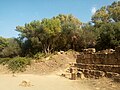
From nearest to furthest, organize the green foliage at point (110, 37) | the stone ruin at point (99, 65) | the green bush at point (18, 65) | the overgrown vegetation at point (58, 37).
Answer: the stone ruin at point (99, 65) < the green bush at point (18, 65) < the green foliage at point (110, 37) < the overgrown vegetation at point (58, 37)

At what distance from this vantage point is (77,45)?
40844 millimetres

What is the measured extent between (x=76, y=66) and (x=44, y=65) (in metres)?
4.95

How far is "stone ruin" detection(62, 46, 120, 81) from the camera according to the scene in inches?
743

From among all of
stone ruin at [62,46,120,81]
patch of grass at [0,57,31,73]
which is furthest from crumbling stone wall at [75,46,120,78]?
patch of grass at [0,57,31,73]

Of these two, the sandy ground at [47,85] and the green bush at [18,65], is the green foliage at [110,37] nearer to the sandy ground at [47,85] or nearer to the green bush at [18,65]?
the green bush at [18,65]

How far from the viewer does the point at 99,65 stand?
843 inches

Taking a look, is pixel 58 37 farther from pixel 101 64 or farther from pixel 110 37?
pixel 101 64

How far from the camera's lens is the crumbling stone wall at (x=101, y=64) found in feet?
62.4

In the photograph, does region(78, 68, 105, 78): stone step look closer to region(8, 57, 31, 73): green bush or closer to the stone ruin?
the stone ruin

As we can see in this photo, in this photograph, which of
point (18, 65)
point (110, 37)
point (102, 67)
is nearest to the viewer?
point (102, 67)

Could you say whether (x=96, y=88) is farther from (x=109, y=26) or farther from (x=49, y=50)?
(x=49, y=50)

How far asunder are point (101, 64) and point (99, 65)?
1.36 ft

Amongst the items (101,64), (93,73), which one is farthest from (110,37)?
(93,73)

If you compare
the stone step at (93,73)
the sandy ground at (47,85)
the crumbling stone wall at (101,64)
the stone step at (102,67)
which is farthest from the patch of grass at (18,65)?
the stone step at (93,73)
